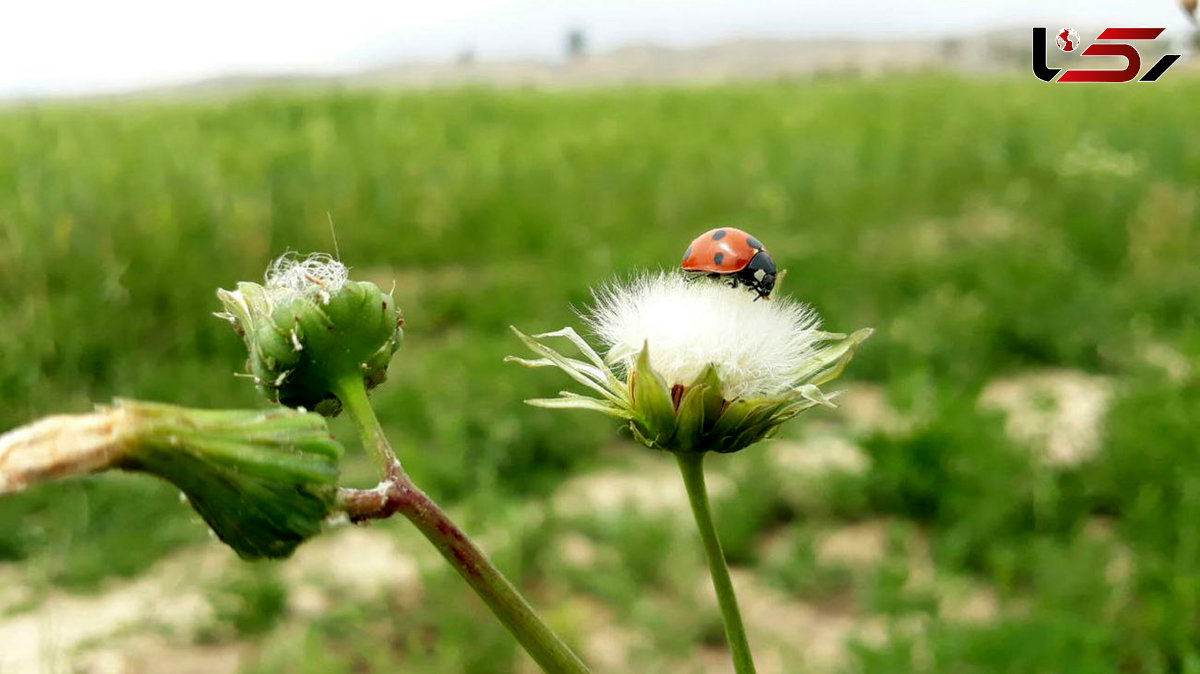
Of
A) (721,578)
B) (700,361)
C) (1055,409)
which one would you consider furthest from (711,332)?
(1055,409)

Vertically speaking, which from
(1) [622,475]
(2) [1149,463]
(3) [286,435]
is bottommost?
(1) [622,475]

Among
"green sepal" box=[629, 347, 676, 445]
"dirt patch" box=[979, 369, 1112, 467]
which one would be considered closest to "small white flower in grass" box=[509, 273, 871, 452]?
"green sepal" box=[629, 347, 676, 445]

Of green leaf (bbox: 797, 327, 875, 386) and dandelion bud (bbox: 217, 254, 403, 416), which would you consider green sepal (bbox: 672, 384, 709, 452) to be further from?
dandelion bud (bbox: 217, 254, 403, 416)

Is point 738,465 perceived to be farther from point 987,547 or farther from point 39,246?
point 39,246

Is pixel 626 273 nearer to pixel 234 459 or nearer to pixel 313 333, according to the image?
pixel 313 333

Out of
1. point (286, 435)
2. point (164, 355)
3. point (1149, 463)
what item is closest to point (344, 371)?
point (286, 435)

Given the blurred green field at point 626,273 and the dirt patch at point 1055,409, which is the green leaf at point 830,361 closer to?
the blurred green field at point 626,273
